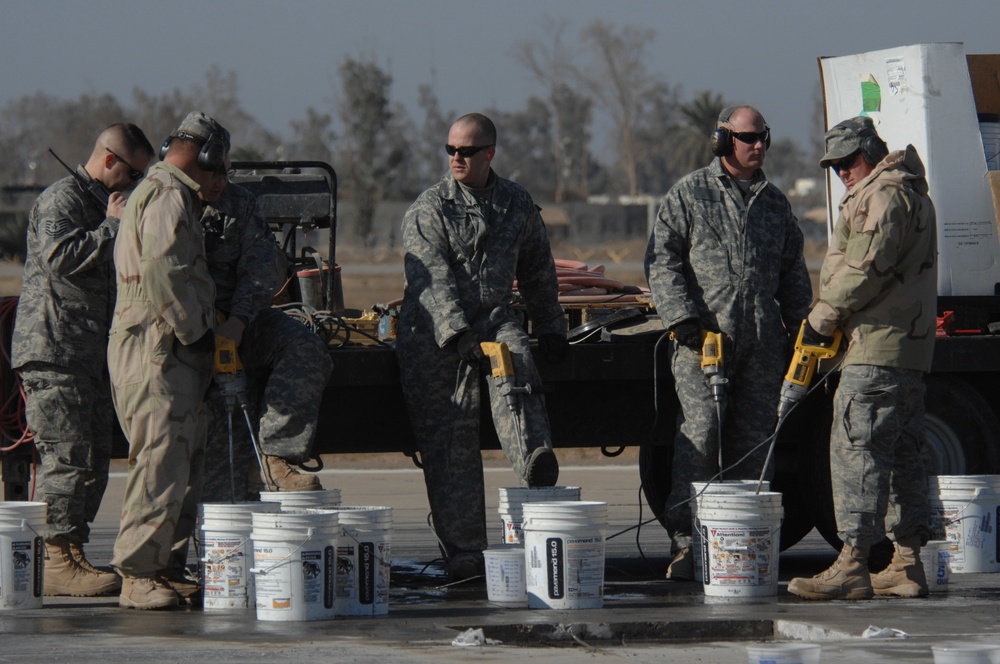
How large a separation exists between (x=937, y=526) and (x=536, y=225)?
2495 millimetres

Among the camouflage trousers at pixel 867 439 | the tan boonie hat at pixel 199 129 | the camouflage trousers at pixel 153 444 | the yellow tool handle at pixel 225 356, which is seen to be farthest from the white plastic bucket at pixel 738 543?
the tan boonie hat at pixel 199 129

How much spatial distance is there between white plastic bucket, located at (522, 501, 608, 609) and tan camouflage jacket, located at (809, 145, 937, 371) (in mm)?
1404

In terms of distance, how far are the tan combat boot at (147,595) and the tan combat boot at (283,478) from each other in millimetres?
717

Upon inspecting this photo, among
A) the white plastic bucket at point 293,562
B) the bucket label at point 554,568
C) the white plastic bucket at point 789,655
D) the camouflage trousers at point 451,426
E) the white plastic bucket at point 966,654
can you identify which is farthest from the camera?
the camouflage trousers at point 451,426

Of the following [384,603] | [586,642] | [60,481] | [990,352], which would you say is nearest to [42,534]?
[60,481]

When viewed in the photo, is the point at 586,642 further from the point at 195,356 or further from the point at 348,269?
the point at 348,269

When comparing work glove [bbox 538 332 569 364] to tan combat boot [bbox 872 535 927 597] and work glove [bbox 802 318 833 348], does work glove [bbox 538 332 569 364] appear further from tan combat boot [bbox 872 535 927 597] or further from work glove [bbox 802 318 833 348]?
tan combat boot [bbox 872 535 927 597]

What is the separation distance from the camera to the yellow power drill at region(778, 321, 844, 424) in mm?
7145

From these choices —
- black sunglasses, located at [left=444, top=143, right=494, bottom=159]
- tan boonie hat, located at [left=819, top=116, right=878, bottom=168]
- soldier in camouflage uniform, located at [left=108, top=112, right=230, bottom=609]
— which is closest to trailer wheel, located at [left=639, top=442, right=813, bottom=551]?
black sunglasses, located at [left=444, top=143, right=494, bottom=159]

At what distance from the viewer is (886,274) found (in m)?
6.96

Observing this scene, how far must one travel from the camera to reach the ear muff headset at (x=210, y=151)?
272 inches

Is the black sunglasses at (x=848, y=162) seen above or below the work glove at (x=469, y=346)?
above

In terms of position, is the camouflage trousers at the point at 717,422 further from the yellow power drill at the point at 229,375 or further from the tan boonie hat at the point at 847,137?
the yellow power drill at the point at 229,375

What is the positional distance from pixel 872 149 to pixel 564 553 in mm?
2305
